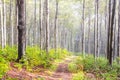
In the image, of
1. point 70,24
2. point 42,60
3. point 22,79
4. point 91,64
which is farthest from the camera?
point 70,24

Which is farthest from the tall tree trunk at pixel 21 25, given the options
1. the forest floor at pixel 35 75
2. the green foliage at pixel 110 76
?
the green foliage at pixel 110 76

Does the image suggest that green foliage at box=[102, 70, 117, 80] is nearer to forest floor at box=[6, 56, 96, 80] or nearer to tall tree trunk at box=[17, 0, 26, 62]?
forest floor at box=[6, 56, 96, 80]

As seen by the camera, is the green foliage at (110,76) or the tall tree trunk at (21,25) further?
the green foliage at (110,76)

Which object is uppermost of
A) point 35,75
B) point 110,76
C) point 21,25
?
point 21,25

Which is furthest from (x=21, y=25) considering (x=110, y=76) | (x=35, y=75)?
(x=110, y=76)

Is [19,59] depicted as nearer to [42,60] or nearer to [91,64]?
[42,60]

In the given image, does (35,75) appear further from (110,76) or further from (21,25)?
(110,76)

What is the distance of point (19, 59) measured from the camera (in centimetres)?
1023

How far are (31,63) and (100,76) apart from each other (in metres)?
3.55

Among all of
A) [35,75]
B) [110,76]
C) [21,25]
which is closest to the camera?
[35,75]

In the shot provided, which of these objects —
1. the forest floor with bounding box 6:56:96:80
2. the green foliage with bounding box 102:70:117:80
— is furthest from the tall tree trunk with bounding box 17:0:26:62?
the green foliage with bounding box 102:70:117:80

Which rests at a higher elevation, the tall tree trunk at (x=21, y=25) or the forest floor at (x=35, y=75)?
the tall tree trunk at (x=21, y=25)

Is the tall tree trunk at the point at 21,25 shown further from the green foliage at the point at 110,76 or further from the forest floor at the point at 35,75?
Result: the green foliage at the point at 110,76

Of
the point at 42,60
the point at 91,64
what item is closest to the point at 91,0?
the point at 91,64
